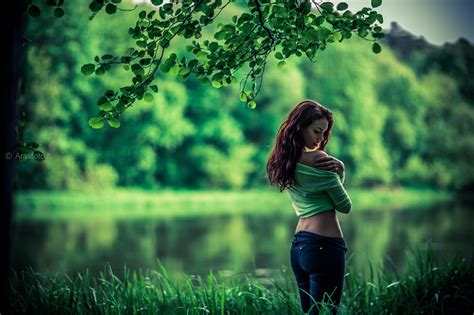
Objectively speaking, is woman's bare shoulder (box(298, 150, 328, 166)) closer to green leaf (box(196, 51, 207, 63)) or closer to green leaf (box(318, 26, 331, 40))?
green leaf (box(318, 26, 331, 40))

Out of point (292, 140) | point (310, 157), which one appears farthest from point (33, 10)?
point (310, 157)

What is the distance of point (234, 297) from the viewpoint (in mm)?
4238

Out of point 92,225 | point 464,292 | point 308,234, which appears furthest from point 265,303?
A: point 92,225

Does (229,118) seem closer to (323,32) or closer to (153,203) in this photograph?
(153,203)

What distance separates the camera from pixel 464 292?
427 centimetres

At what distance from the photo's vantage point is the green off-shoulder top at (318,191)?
9.86 ft

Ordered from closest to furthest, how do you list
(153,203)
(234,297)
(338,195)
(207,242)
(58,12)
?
(58,12) < (338,195) < (234,297) < (207,242) < (153,203)

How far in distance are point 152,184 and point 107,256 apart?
1793 cm

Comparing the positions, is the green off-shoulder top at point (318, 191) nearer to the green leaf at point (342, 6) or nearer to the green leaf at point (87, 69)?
the green leaf at point (342, 6)

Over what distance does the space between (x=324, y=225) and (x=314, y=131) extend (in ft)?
1.67

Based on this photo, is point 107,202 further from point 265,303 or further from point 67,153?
point 265,303

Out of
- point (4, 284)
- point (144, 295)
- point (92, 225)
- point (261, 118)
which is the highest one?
point (261, 118)

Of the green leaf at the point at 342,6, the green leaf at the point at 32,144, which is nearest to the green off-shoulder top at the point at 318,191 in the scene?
the green leaf at the point at 342,6

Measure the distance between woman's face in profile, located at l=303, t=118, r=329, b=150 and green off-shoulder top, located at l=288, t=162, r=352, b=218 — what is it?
5.8 inches
